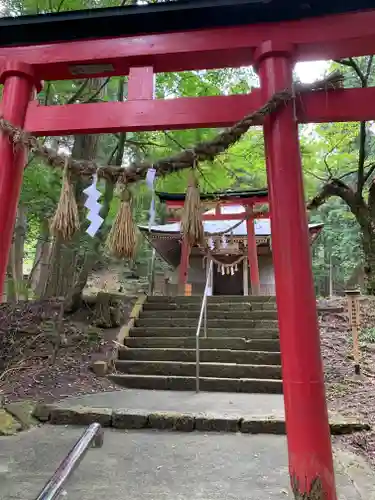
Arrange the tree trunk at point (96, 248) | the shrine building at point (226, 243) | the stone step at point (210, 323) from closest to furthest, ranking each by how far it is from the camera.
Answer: the tree trunk at point (96, 248) → the stone step at point (210, 323) → the shrine building at point (226, 243)

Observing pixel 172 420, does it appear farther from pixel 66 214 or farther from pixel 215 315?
pixel 215 315

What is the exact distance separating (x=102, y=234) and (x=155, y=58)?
5176mm

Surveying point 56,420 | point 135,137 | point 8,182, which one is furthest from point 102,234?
point 8,182

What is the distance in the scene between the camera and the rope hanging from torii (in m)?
2.49

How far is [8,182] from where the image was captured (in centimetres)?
273

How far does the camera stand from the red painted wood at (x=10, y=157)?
2719 millimetres

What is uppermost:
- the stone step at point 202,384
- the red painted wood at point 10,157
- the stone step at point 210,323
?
the red painted wood at point 10,157

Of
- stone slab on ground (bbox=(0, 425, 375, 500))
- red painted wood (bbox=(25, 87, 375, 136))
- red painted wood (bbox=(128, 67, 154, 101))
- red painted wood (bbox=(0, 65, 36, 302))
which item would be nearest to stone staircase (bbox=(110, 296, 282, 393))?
stone slab on ground (bbox=(0, 425, 375, 500))

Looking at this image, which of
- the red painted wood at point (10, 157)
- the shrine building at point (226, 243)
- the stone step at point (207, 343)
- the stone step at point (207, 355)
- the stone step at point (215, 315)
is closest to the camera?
the red painted wood at point (10, 157)

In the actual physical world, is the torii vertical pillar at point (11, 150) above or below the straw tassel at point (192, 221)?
above

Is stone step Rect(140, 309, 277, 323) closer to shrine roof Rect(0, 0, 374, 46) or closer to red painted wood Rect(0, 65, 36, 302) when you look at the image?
red painted wood Rect(0, 65, 36, 302)

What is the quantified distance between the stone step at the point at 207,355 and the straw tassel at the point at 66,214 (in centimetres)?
→ 474

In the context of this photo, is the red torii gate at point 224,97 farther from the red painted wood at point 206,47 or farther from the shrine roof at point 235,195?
the shrine roof at point 235,195

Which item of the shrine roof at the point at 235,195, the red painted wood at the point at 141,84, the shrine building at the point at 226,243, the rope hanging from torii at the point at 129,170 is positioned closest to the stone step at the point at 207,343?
the shrine building at the point at 226,243
